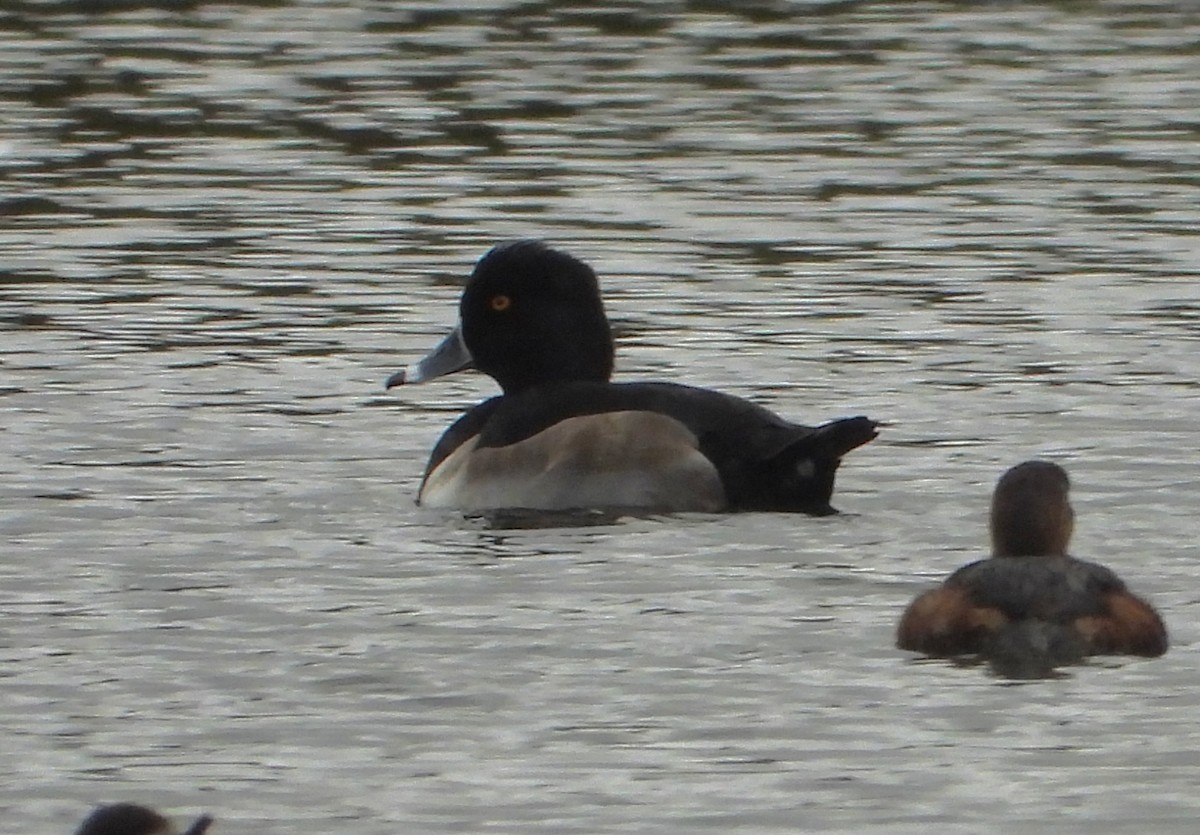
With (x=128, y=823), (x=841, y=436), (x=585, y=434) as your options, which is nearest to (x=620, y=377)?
(x=585, y=434)

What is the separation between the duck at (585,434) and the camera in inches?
496

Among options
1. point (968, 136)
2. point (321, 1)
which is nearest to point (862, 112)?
point (968, 136)

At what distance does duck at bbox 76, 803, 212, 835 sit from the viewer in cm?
694

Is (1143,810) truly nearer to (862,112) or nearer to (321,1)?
(862,112)

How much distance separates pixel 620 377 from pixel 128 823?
947 cm

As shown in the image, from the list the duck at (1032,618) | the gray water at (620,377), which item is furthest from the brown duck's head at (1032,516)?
the gray water at (620,377)

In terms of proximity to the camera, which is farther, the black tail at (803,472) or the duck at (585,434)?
the duck at (585,434)

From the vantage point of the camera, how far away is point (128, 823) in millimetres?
6965

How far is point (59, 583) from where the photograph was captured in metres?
11.1

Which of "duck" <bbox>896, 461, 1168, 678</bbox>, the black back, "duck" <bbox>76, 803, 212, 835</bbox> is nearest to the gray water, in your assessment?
"duck" <bbox>896, 461, 1168, 678</bbox>

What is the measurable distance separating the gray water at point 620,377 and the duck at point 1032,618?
0.32 feet

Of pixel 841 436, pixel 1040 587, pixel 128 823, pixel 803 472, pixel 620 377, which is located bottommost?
pixel 620 377

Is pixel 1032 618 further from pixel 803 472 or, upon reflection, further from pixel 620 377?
pixel 620 377

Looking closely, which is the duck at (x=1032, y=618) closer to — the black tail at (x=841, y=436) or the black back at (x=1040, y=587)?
the black back at (x=1040, y=587)
